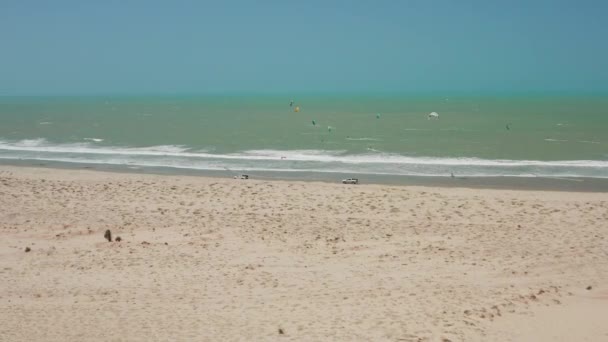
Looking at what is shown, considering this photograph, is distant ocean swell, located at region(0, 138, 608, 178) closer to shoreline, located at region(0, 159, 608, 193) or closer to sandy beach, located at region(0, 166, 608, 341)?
shoreline, located at region(0, 159, 608, 193)

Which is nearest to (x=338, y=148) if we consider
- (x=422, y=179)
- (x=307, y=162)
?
(x=307, y=162)

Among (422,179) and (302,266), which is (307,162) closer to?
(422,179)

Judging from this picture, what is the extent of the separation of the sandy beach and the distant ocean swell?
18.5 ft

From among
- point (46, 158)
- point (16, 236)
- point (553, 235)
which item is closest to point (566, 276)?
point (553, 235)

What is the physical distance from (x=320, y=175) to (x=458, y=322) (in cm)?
1367

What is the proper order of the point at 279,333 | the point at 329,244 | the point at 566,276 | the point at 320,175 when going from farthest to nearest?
the point at 320,175, the point at 329,244, the point at 566,276, the point at 279,333

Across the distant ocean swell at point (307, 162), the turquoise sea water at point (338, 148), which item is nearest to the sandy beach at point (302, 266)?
the distant ocean swell at point (307, 162)

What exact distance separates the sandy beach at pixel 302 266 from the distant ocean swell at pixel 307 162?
5649mm

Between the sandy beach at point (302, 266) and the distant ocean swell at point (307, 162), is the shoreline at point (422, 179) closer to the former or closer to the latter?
the distant ocean swell at point (307, 162)

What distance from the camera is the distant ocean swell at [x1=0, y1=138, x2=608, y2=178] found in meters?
21.2

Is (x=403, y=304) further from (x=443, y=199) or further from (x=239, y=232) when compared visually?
(x=443, y=199)

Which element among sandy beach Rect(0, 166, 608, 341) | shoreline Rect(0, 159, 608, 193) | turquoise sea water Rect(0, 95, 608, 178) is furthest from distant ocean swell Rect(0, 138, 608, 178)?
sandy beach Rect(0, 166, 608, 341)

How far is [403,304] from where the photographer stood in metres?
7.50

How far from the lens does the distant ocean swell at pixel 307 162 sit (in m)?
21.2
